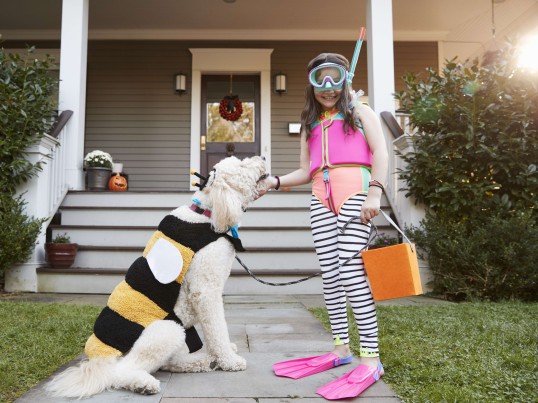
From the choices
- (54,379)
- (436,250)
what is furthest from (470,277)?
(54,379)

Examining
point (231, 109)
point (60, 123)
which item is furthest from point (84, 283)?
point (231, 109)

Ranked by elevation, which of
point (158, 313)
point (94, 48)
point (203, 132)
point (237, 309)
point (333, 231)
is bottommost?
point (237, 309)

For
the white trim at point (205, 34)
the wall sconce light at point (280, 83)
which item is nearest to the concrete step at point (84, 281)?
the wall sconce light at point (280, 83)

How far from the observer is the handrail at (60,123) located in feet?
18.6

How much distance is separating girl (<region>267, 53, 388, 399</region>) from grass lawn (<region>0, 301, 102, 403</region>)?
1160 mm

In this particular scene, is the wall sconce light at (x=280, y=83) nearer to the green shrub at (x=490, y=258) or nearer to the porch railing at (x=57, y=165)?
the porch railing at (x=57, y=165)

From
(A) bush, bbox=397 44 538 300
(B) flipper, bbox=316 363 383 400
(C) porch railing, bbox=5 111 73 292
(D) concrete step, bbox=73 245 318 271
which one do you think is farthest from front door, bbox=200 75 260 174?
(B) flipper, bbox=316 363 383 400

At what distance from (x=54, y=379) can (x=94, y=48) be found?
8.06m

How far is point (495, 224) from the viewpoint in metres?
4.40

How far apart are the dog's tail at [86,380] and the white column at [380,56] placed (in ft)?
16.8

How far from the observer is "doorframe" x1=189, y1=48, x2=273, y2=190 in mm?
8664

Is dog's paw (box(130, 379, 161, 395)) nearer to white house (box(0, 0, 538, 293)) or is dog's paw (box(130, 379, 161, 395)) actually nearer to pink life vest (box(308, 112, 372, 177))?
pink life vest (box(308, 112, 372, 177))

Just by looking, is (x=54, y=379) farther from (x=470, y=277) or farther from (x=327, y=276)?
(x=470, y=277)

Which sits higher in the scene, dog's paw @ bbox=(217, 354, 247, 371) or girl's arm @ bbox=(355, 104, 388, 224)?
girl's arm @ bbox=(355, 104, 388, 224)
